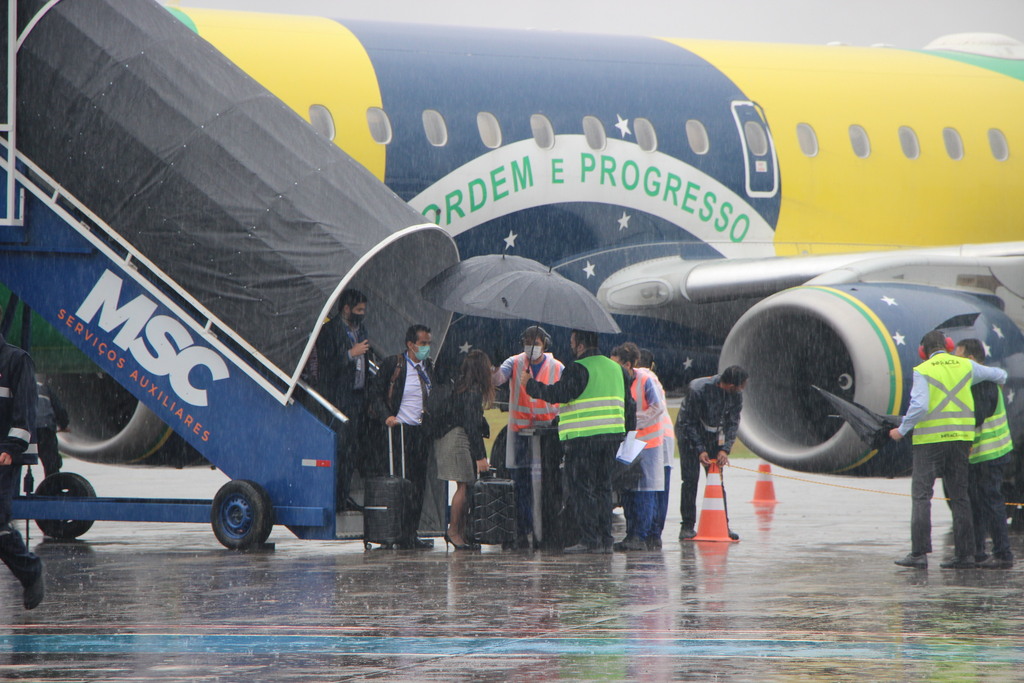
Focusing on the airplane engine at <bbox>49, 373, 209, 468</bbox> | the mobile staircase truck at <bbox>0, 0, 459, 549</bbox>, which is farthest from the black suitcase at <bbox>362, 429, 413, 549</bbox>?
the airplane engine at <bbox>49, 373, 209, 468</bbox>

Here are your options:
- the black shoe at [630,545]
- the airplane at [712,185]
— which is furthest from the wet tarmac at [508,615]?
the airplane at [712,185]

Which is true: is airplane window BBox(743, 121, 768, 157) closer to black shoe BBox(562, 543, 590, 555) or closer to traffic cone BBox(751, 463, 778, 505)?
traffic cone BBox(751, 463, 778, 505)

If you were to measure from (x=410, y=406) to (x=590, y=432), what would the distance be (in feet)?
4.28

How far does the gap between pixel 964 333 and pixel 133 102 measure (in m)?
6.61

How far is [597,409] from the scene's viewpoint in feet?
36.6

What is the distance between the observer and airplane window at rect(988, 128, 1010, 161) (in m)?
16.4

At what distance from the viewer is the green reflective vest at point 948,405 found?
1041cm

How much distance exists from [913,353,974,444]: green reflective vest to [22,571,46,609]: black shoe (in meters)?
5.83

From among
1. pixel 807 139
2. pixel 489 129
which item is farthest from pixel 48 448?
pixel 807 139

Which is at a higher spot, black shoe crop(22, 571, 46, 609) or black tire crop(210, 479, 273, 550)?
black tire crop(210, 479, 273, 550)

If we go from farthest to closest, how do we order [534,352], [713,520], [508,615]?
[713,520]
[534,352]
[508,615]

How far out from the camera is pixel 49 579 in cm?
938

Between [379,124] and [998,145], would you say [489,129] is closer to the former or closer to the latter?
[379,124]

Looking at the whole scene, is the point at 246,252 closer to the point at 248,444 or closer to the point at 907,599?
the point at 248,444
